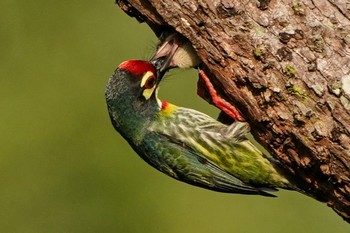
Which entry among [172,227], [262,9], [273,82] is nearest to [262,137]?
[273,82]

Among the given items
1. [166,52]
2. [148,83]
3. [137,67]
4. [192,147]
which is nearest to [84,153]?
[192,147]

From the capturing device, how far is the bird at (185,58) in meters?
4.46

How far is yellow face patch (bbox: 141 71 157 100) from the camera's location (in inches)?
187

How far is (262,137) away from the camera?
4.38 m

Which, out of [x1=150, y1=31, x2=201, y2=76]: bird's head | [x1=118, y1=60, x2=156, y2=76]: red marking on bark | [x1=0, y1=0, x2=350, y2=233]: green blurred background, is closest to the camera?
[x1=150, y1=31, x2=201, y2=76]: bird's head

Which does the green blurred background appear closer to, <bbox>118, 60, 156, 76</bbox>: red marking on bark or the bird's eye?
the bird's eye

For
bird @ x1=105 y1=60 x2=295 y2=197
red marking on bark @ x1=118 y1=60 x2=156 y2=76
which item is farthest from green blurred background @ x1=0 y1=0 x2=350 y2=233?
red marking on bark @ x1=118 y1=60 x2=156 y2=76

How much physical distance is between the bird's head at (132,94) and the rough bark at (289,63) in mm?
515

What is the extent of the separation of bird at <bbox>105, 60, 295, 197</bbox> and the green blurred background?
250 centimetres

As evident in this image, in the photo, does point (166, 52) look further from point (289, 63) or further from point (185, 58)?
point (289, 63)

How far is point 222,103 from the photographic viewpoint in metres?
4.52

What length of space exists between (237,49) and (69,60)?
14.4 feet

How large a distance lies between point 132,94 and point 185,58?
47 cm

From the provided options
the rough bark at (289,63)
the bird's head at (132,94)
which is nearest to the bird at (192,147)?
the bird's head at (132,94)
